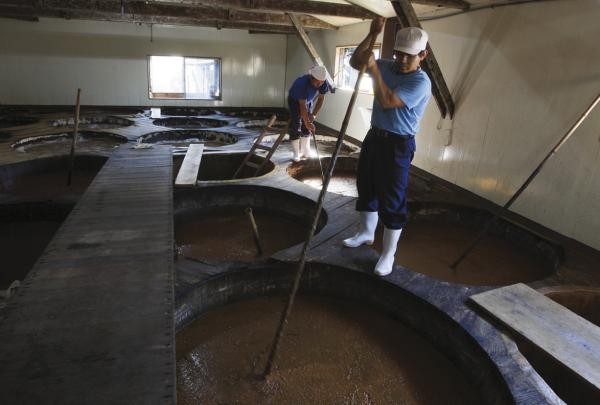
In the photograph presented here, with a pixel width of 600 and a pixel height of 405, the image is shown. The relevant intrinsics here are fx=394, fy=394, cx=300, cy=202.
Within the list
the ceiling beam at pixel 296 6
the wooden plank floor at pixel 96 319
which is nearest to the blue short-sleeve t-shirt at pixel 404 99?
the wooden plank floor at pixel 96 319

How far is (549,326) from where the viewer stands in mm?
2393

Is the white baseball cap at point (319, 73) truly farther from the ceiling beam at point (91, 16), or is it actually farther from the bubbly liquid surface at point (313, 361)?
the ceiling beam at point (91, 16)

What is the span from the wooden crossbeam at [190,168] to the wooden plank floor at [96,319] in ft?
5.29

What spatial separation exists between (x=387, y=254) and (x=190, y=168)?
125 inches

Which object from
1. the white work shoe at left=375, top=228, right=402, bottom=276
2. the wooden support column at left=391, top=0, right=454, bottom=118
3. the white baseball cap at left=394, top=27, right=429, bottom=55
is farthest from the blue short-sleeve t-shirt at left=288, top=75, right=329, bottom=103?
the white work shoe at left=375, top=228, right=402, bottom=276

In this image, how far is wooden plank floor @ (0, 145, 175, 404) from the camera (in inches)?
56.6

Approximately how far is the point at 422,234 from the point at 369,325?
72.0 inches

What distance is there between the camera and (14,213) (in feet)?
14.4

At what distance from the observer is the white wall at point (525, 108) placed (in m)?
3.67

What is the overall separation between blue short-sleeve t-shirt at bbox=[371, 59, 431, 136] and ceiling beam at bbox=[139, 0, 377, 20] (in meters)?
3.94

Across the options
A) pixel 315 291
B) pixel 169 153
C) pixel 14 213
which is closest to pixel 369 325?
pixel 315 291

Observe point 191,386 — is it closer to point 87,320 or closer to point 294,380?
point 294,380

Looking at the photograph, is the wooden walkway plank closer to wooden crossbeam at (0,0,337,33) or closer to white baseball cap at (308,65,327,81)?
white baseball cap at (308,65,327,81)

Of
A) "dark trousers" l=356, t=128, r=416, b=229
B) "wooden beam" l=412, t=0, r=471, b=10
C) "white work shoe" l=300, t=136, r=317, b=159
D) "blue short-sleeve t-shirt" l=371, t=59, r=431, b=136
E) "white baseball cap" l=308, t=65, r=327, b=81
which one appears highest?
"wooden beam" l=412, t=0, r=471, b=10
